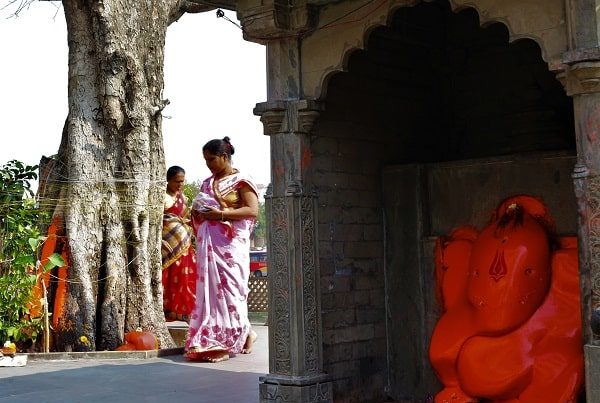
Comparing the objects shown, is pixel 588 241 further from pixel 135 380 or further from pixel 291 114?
pixel 135 380

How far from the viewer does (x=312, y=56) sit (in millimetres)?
7305

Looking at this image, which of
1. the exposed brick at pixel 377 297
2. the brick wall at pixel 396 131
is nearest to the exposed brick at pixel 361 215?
the brick wall at pixel 396 131

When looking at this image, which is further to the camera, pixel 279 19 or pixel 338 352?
pixel 338 352

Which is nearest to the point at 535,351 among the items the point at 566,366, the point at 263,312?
the point at 566,366

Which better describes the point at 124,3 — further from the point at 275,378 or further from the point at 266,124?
the point at 275,378

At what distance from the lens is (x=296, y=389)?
23.4 feet

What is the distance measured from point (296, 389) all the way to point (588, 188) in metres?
2.66

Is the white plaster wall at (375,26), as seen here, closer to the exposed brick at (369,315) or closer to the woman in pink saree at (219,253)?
the exposed brick at (369,315)

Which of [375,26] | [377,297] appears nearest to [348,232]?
[377,297]

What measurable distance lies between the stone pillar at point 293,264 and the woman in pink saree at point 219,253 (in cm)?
236

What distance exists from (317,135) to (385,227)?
1091mm

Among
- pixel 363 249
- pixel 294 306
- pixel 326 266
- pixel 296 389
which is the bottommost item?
pixel 296 389

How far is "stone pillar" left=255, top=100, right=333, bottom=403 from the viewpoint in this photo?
7223 mm

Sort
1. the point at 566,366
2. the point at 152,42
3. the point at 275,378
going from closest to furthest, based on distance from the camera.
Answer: the point at 566,366
the point at 275,378
the point at 152,42
